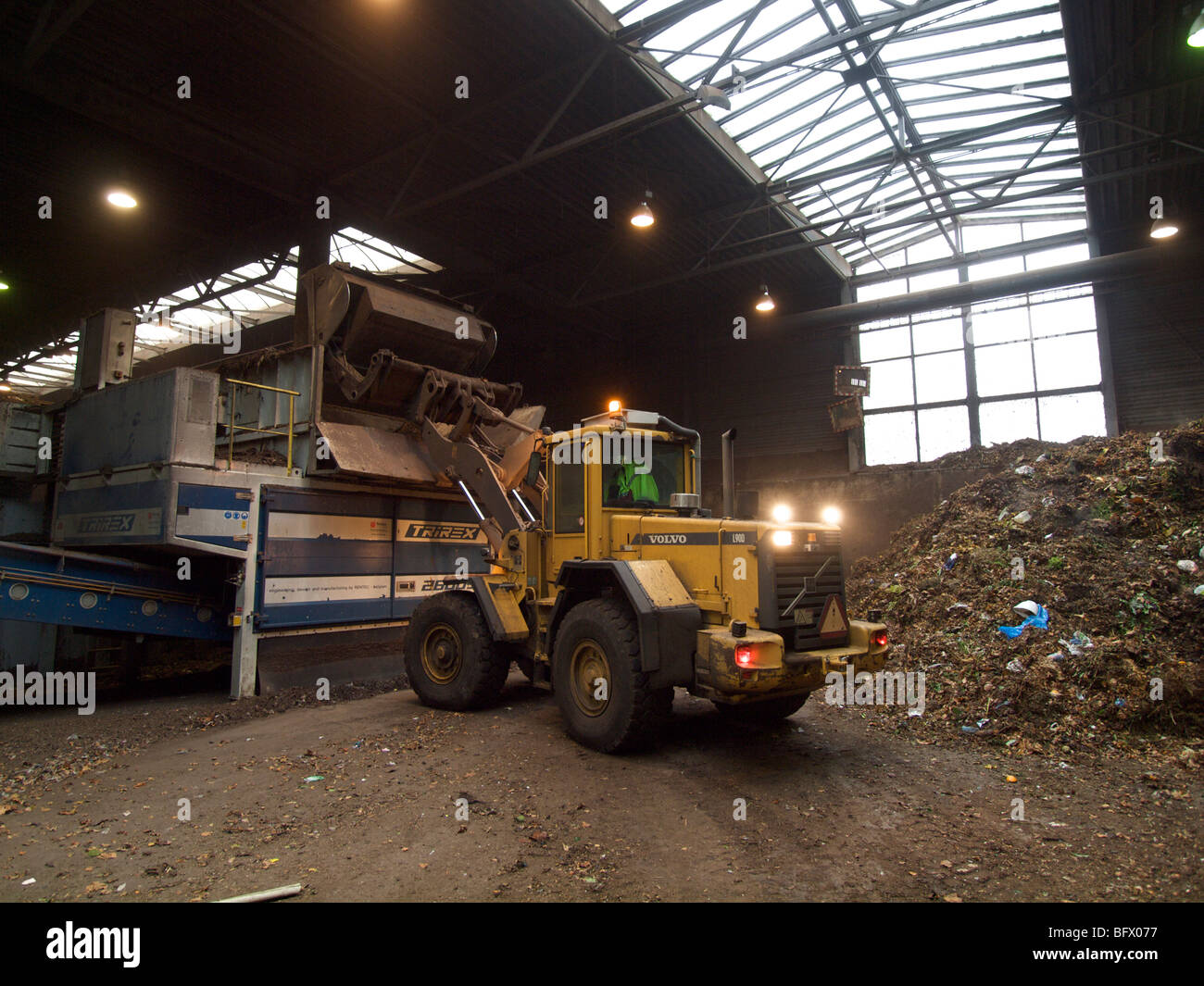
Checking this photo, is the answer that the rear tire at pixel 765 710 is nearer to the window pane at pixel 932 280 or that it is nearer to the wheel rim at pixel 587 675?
the wheel rim at pixel 587 675

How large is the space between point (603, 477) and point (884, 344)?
10.6 metres

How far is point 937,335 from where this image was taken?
1313cm

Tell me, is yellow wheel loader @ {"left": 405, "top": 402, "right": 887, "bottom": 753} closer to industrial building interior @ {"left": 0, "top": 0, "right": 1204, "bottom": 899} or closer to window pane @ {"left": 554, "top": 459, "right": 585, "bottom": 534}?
window pane @ {"left": 554, "top": 459, "right": 585, "bottom": 534}

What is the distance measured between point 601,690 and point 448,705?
6.11ft

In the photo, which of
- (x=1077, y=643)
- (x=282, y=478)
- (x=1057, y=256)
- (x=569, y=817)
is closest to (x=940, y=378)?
(x=1057, y=256)

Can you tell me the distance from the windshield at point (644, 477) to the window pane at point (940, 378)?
946 cm

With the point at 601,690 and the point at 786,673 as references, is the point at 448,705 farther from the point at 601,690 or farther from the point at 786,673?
the point at 786,673

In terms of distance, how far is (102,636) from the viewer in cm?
770

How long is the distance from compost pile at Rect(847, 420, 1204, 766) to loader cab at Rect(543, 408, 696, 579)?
2849mm

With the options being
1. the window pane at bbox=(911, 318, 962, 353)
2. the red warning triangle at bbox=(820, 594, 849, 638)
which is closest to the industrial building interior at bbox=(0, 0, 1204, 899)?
the window pane at bbox=(911, 318, 962, 353)

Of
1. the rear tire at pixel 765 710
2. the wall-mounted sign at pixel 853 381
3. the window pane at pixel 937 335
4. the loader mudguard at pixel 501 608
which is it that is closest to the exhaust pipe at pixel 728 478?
the rear tire at pixel 765 710

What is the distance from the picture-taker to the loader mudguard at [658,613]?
434 centimetres

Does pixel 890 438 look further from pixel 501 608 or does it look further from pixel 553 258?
pixel 501 608
